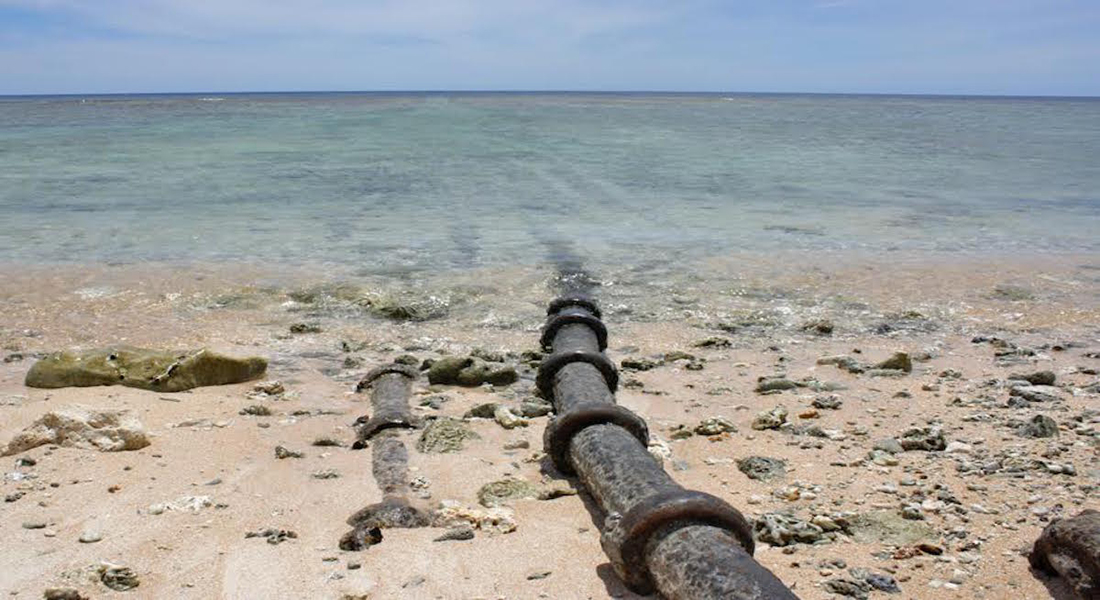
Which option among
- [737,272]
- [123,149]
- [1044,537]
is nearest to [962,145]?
[737,272]

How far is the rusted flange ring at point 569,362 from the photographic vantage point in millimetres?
5992

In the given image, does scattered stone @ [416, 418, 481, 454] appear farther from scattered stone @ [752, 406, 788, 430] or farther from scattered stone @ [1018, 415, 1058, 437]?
scattered stone @ [1018, 415, 1058, 437]

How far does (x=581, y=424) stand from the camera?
15.5 feet

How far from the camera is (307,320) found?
8586 millimetres

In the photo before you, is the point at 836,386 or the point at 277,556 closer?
the point at 277,556

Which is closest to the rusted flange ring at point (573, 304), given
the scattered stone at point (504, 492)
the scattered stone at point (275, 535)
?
the scattered stone at point (504, 492)

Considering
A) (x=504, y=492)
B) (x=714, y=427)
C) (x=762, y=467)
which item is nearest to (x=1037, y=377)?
(x=714, y=427)

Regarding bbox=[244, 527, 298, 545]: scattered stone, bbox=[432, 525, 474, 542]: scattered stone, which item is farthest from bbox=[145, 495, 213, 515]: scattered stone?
bbox=[432, 525, 474, 542]: scattered stone

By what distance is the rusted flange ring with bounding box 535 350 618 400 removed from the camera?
599 cm

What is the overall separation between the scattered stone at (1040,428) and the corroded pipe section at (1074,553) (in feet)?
5.94

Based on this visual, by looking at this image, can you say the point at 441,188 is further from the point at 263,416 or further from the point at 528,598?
the point at 528,598

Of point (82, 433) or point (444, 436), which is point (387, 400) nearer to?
point (444, 436)

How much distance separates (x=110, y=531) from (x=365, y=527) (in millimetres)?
1119

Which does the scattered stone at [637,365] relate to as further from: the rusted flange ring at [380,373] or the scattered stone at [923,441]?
the scattered stone at [923,441]
